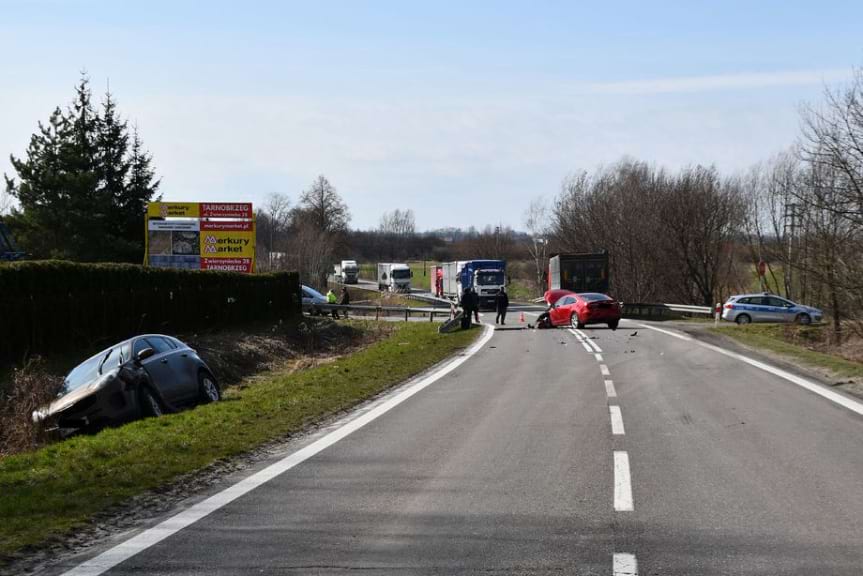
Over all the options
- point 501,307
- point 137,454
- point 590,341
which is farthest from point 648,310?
point 137,454

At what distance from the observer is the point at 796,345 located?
3192cm

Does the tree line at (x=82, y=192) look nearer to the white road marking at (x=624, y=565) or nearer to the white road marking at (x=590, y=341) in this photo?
the white road marking at (x=590, y=341)


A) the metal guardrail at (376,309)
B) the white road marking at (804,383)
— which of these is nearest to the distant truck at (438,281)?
the metal guardrail at (376,309)

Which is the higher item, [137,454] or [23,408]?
[137,454]

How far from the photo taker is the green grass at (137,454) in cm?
740

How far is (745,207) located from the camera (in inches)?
2933

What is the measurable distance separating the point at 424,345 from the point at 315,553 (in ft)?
74.0

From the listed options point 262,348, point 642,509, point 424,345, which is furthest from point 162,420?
point 262,348

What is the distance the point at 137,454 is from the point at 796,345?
1053 inches

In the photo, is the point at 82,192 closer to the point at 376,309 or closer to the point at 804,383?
the point at 376,309

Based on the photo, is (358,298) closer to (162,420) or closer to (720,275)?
(720,275)

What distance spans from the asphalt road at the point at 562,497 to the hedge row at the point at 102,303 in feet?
41.2

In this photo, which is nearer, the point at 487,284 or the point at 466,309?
the point at 466,309

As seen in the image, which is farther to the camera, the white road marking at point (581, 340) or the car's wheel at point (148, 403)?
the white road marking at point (581, 340)
